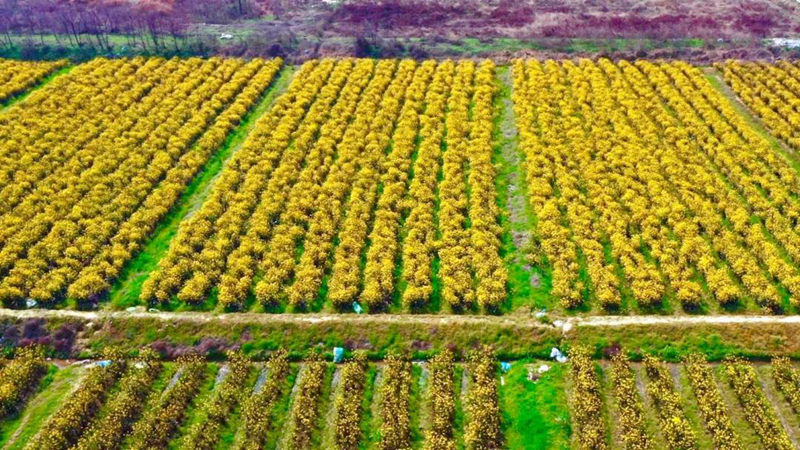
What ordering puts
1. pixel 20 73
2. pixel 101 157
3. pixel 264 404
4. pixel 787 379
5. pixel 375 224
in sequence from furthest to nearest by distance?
pixel 20 73, pixel 101 157, pixel 375 224, pixel 787 379, pixel 264 404

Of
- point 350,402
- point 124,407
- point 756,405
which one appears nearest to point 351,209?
point 350,402

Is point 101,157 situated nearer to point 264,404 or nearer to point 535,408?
point 264,404

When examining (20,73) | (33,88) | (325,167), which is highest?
Result: (20,73)

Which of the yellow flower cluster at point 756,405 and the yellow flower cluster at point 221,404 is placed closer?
the yellow flower cluster at point 756,405

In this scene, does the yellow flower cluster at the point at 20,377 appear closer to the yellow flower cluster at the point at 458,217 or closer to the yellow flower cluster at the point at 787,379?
the yellow flower cluster at the point at 458,217

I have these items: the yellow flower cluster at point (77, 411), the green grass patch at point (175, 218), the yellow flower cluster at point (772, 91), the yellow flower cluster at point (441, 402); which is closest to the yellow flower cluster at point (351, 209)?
the green grass patch at point (175, 218)

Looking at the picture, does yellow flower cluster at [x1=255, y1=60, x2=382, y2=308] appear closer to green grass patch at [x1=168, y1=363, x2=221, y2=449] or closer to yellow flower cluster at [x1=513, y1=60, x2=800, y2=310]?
green grass patch at [x1=168, y1=363, x2=221, y2=449]

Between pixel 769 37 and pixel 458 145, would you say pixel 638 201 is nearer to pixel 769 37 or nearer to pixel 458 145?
pixel 458 145
